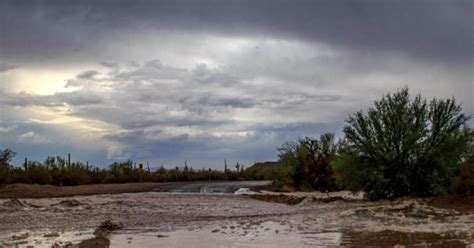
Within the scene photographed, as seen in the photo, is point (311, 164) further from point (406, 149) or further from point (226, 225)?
point (226, 225)

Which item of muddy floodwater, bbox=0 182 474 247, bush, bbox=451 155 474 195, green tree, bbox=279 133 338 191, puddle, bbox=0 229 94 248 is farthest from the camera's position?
green tree, bbox=279 133 338 191

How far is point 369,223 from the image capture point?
21734 millimetres

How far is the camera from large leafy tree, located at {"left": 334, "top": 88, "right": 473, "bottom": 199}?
31891 millimetres

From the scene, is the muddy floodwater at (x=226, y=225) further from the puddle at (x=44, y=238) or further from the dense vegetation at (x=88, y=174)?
the dense vegetation at (x=88, y=174)

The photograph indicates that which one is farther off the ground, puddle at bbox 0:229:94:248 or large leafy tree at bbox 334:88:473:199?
large leafy tree at bbox 334:88:473:199

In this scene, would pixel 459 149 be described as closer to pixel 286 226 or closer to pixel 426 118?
pixel 426 118

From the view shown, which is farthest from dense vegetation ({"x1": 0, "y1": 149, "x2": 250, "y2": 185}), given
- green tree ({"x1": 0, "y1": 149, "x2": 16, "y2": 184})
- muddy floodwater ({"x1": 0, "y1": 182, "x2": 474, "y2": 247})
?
muddy floodwater ({"x1": 0, "y1": 182, "x2": 474, "y2": 247})

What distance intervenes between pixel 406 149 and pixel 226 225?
13.3m

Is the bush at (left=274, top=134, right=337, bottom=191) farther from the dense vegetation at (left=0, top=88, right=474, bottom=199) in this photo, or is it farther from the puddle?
the puddle

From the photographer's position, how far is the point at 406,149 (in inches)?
1256

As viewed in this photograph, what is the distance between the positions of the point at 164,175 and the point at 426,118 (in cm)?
5354

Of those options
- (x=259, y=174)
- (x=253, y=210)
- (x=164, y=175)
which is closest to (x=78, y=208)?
(x=253, y=210)

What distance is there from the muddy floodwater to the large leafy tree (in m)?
2.56

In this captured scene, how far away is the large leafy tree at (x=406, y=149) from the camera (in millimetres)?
31891
